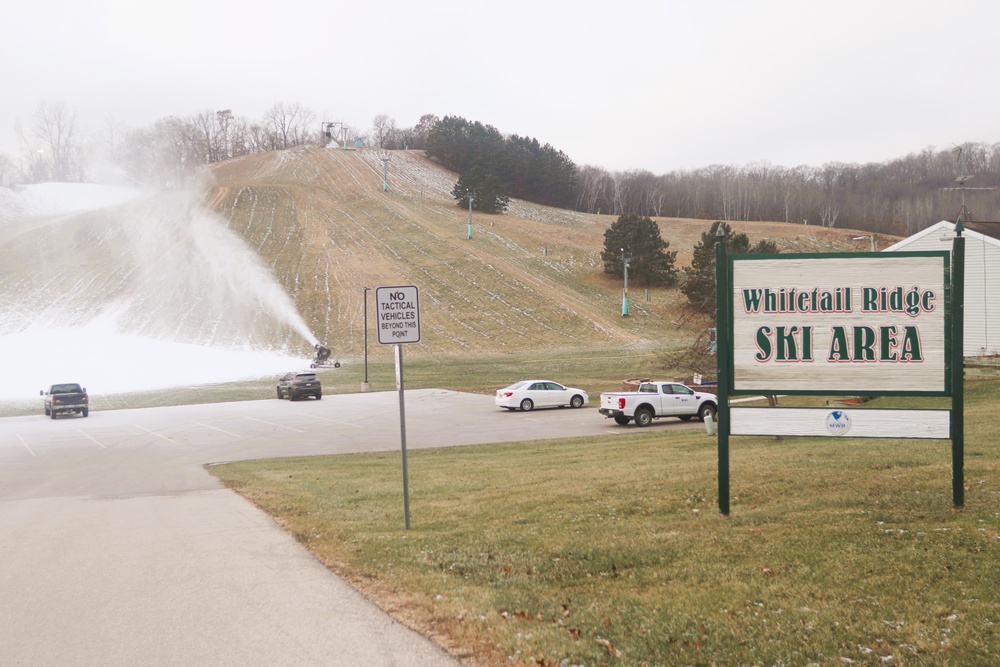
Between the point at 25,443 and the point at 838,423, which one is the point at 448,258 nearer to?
the point at 25,443

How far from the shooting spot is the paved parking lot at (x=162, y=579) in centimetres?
620

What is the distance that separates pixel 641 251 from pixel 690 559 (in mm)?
90618

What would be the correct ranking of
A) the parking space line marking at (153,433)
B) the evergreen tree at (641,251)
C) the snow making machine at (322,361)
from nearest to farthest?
1. the parking space line marking at (153,433)
2. the snow making machine at (322,361)
3. the evergreen tree at (641,251)

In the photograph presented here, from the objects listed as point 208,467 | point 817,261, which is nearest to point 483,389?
point 208,467

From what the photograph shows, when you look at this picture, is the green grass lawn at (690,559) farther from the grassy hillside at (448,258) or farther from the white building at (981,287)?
the grassy hillside at (448,258)

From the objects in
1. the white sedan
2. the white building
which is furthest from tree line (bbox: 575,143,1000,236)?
the white sedan

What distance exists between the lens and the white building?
36906 mm

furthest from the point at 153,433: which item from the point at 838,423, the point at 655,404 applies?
the point at 838,423

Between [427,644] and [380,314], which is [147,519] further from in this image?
[427,644]

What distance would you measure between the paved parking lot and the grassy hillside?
1753 inches

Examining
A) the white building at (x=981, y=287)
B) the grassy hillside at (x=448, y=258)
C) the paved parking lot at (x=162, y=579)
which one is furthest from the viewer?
the grassy hillside at (x=448, y=258)

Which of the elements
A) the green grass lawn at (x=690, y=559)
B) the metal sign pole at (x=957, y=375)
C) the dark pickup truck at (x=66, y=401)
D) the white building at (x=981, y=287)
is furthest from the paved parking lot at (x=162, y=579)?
the white building at (x=981, y=287)

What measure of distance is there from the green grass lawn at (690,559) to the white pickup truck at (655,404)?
13.8m

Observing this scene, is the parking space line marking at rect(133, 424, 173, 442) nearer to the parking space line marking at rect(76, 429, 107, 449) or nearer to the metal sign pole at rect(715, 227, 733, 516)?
the parking space line marking at rect(76, 429, 107, 449)
